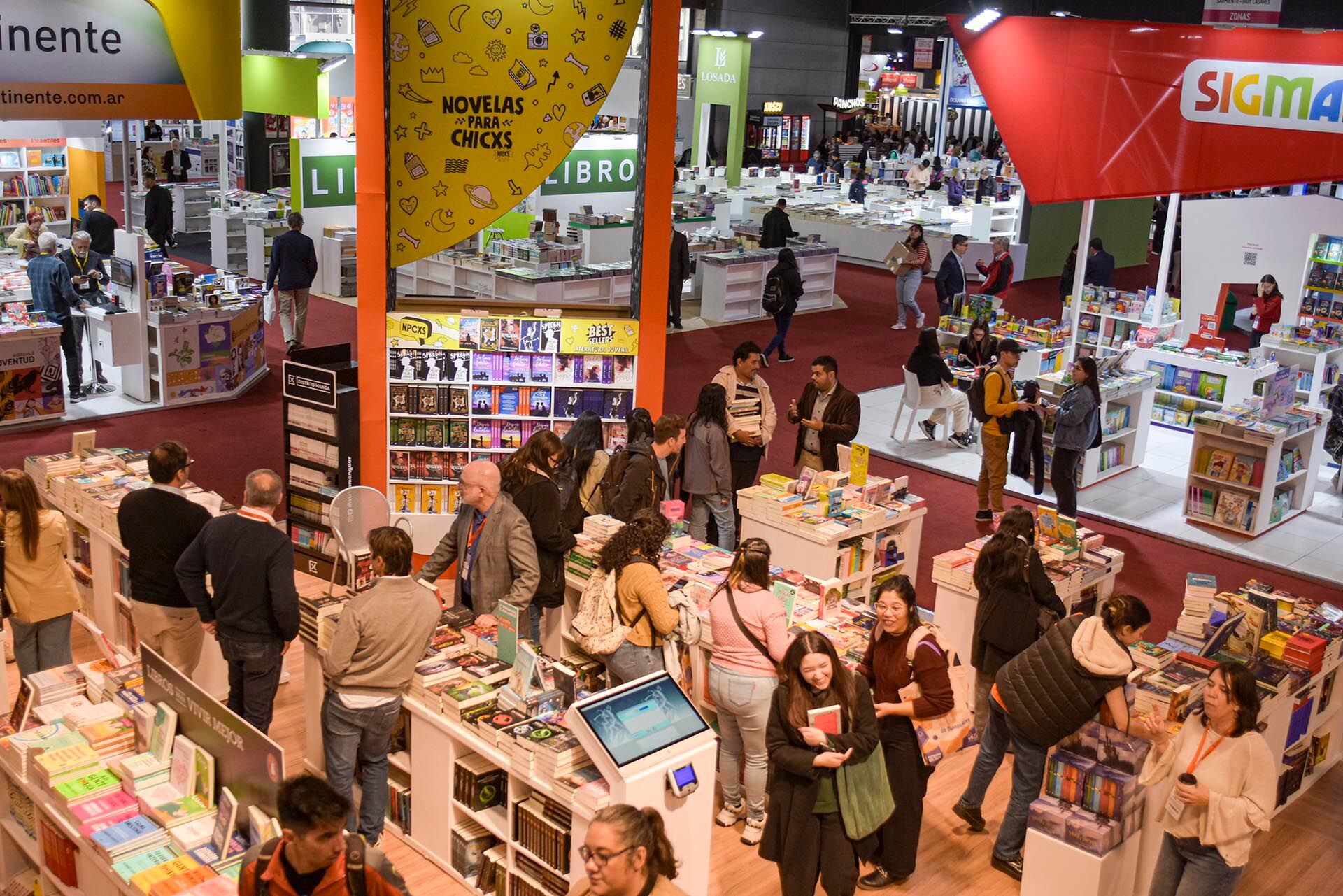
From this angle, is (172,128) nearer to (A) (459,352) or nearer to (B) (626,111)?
(B) (626,111)

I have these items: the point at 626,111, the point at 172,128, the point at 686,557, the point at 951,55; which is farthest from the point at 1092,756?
the point at 951,55

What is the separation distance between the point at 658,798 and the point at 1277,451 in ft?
25.6

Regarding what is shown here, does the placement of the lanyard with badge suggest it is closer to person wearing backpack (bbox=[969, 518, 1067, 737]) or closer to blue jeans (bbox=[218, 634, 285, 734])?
person wearing backpack (bbox=[969, 518, 1067, 737])

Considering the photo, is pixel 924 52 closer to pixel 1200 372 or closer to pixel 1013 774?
pixel 1200 372

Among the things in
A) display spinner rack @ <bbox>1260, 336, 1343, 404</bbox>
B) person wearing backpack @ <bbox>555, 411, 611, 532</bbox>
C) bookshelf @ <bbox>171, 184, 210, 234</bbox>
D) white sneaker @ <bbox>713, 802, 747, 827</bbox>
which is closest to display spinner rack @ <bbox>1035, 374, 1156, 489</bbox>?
display spinner rack @ <bbox>1260, 336, 1343, 404</bbox>

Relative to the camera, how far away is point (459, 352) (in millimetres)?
8773

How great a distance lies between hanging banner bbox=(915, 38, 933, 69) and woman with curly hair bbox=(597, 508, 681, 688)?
109ft

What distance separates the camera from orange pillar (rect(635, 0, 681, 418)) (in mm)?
8453

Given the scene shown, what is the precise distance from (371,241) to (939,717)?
491 cm

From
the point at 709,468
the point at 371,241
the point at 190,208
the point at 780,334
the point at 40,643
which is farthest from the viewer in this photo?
the point at 190,208

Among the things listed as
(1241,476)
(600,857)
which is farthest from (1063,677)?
(1241,476)

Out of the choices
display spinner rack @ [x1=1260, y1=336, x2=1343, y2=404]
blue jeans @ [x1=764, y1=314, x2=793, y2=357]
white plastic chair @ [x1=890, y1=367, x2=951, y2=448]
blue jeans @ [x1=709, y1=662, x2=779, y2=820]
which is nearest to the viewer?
blue jeans @ [x1=709, y1=662, x2=779, y2=820]

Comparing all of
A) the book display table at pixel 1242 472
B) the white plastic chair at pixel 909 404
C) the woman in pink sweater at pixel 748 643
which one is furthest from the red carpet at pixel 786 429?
the woman in pink sweater at pixel 748 643

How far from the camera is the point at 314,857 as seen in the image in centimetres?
361
